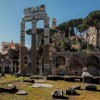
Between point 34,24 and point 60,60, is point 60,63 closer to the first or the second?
point 60,60

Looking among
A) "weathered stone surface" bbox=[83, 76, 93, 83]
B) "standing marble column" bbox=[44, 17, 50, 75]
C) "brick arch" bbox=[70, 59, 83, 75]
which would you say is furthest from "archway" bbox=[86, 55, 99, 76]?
"weathered stone surface" bbox=[83, 76, 93, 83]

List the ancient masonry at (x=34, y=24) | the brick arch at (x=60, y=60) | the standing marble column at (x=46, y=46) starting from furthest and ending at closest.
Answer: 1. the brick arch at (x=60, y=60)
2. the ancient masonry at (x=34, y=24)
3. the standing marble column at (x=46, y=46)

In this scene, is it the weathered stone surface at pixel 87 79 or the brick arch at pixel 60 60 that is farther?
the brick arch at pixel 60 60

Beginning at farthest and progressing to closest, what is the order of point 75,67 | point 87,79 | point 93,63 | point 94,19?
1. point 94,19
2. point 75,67
3. point 93,63
4. point 87,79

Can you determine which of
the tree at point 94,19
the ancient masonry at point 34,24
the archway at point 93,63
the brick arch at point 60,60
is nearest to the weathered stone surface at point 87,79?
the ancient masonry at point 34,24

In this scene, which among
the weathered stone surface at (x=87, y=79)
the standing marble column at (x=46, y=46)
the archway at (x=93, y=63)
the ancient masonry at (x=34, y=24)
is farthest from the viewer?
the archway at (x=93, y=63)

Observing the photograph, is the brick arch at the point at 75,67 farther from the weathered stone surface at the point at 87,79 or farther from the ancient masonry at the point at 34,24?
the weathered stone surface at the point at 87,79

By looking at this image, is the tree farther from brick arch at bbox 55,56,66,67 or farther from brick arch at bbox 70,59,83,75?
brick arch at bbox 55,56,66,67

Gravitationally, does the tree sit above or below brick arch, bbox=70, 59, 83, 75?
above

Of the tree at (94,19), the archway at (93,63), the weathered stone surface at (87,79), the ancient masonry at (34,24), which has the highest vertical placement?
the tree at (94,19)

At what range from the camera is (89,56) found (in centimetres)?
5656

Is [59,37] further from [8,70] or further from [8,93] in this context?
[8,93]

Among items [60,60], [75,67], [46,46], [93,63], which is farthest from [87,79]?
[60,60]

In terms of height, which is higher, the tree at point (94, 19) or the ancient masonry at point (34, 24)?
the tree at point (94, 19)
